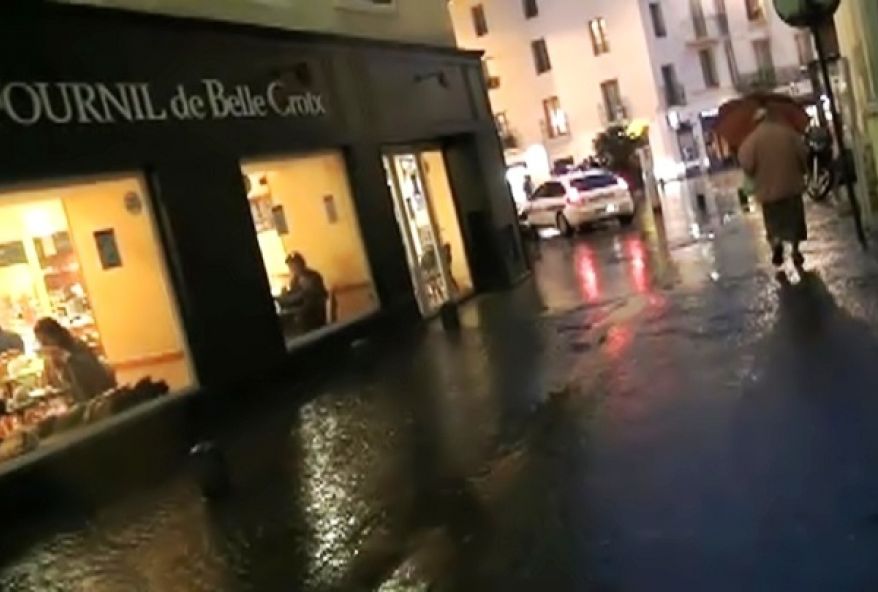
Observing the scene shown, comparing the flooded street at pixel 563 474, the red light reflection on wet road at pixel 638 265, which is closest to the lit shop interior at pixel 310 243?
the flooded street at pixel 563 474

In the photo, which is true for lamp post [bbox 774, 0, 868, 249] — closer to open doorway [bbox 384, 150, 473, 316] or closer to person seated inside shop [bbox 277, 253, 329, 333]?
open doorway [bbox 384, 150, 473, 316]

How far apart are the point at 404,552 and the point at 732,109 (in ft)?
42.1

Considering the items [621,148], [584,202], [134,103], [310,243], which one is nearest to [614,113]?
[621,148]

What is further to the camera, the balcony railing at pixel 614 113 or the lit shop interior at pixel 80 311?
the balcony railing at pixel 614 113

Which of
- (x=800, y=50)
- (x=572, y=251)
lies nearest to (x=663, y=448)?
(x=572, y=251)

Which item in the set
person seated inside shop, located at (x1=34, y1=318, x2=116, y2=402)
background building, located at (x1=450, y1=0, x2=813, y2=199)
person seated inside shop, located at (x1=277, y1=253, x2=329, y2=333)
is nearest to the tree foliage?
background building, located at (x1=450, y1=0, x2=813, y2=199)

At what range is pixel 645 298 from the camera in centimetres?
1560

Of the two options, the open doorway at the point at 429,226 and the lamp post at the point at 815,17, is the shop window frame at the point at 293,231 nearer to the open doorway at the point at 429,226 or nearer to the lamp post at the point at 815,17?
the open doorway at the point at 429,226

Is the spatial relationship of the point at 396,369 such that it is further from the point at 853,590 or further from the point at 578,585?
the point at 853,590

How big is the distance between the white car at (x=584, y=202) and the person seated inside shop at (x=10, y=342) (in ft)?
87.1

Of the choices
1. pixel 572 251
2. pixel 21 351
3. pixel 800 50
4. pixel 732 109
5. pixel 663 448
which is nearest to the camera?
pixel 663 448

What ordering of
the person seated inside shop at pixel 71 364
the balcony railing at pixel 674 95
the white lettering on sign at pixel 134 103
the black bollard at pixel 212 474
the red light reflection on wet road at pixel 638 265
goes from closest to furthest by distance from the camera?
the black bollard at pixel 212 474 → the white lettering on sign at pixel 134 103 → the person seated inside shop at pixel 71 364 → the red light reflection on wet road at pixel 638 265 → the balcony railing at pixel 674 95

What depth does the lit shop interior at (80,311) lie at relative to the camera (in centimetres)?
1160

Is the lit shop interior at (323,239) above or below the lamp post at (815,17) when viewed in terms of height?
below
